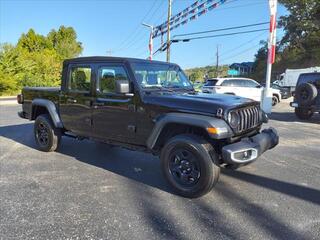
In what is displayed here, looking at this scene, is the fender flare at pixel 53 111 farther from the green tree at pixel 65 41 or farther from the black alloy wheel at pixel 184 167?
the green tree at pixel 65 41

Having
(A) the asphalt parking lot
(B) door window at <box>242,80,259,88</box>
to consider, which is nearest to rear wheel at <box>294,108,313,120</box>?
(B) door window at <box>242,80,259,88</box>

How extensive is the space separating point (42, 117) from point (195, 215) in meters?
4.11

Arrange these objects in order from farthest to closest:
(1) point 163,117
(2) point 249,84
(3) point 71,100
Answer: (2) point 249,84 → (3) point 71,100 → (1) point 163,117

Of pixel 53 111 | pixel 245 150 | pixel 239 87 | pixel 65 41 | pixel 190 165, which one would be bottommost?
pixel 190 165

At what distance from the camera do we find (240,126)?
15.1 feet

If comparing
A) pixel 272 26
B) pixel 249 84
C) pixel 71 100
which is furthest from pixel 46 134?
pixel 249 84

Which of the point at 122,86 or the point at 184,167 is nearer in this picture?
the point at 184,167

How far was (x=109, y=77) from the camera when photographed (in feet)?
17.9

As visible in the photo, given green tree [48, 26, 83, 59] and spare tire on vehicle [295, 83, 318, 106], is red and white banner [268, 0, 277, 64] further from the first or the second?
green tree [48, 26, 83, 59]

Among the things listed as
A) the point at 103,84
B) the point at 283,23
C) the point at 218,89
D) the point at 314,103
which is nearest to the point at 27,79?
the point at 218,89

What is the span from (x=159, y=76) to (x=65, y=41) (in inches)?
2052

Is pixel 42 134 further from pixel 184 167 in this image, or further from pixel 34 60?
pixel 34 60

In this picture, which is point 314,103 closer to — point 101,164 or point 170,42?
point 101,164

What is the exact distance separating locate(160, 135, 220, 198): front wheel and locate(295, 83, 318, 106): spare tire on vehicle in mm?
8550
